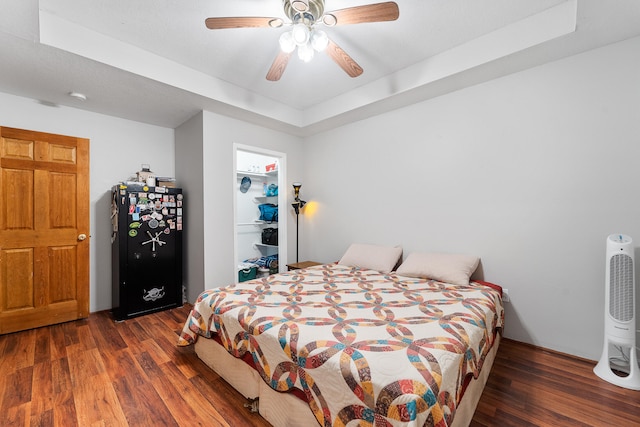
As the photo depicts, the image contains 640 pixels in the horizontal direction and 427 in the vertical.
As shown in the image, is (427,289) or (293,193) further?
(293,193)

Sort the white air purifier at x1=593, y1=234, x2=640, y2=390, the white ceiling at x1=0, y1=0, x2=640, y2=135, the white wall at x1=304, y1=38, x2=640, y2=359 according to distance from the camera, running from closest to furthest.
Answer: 1. the white air purifier at x1=593, y1=234, x2=640, y2=390
2. the white ceiling at x1=0, y1=0, x2=640, y2=135
3. the white wall at x1=304, y1=38, x2=640, y2=359

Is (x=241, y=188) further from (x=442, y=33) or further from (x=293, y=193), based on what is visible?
(x=442, y=33)

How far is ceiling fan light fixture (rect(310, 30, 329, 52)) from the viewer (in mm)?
1803

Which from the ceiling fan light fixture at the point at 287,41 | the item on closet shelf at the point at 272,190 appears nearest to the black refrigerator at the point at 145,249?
the item on closet shelf at the point at 272,190

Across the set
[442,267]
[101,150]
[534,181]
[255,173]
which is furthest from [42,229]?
[534,181]

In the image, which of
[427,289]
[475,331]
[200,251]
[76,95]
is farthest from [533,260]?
[76,95]

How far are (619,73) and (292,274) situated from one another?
3.12 m

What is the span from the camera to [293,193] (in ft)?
13.9

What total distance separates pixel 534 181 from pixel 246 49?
Answer: 282 cm

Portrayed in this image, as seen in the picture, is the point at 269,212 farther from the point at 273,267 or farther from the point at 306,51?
the point at 306,51

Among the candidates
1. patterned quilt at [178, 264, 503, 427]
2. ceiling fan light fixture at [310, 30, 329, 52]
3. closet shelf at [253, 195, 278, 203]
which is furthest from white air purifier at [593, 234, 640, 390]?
closet shelf at [253, 195, 278, 203]

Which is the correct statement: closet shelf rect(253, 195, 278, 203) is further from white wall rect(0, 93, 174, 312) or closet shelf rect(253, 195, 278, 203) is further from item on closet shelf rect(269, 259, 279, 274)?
white wall rect(0, 93, 174, 312)

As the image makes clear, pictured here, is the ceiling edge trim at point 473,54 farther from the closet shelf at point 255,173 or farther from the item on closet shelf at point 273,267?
the item on closet shelf at point 273,267

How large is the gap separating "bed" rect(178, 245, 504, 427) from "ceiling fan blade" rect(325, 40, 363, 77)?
6.00 feet
